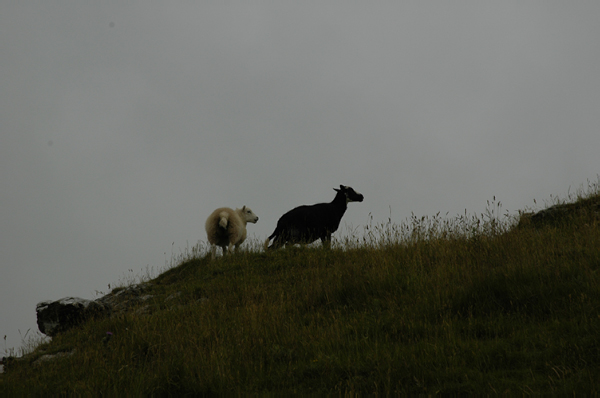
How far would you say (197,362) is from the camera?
16.9ft

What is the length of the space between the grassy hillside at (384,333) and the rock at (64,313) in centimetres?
68

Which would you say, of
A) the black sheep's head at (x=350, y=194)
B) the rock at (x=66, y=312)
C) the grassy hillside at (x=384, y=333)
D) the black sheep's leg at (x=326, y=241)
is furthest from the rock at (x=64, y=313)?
the black sheep's head at (x=350, y=194)

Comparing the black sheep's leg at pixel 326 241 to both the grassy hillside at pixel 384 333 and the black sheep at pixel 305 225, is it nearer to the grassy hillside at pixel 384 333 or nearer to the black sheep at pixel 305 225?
the black sheep at pixel 305 225

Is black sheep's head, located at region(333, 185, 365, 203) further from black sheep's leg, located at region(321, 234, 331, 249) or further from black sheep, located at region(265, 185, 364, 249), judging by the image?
black sheep's leg, located at region(321, 234, 331, 249)

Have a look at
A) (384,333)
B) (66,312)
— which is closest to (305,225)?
(66,312)

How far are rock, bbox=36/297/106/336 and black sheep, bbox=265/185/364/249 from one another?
17.9ft

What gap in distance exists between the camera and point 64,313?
30.8 ft

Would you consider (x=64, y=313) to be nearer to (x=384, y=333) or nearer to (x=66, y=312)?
(x=66, y=312)

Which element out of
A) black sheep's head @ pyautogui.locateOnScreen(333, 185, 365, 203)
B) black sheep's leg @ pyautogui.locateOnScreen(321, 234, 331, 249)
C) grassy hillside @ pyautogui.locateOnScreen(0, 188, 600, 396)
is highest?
black sheep's head @ pyautogui.locateOnScreen(333, 185, 365, 203)

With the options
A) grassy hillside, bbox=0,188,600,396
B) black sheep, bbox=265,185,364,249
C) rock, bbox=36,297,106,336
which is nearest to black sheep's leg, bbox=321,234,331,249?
black sheep, bbox=265,185,364,249

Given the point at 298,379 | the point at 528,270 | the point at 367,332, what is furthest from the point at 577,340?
the point at 298,379

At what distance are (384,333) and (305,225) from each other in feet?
26.5

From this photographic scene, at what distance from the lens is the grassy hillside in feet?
14.6

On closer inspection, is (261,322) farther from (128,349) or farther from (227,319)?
(128,349)
